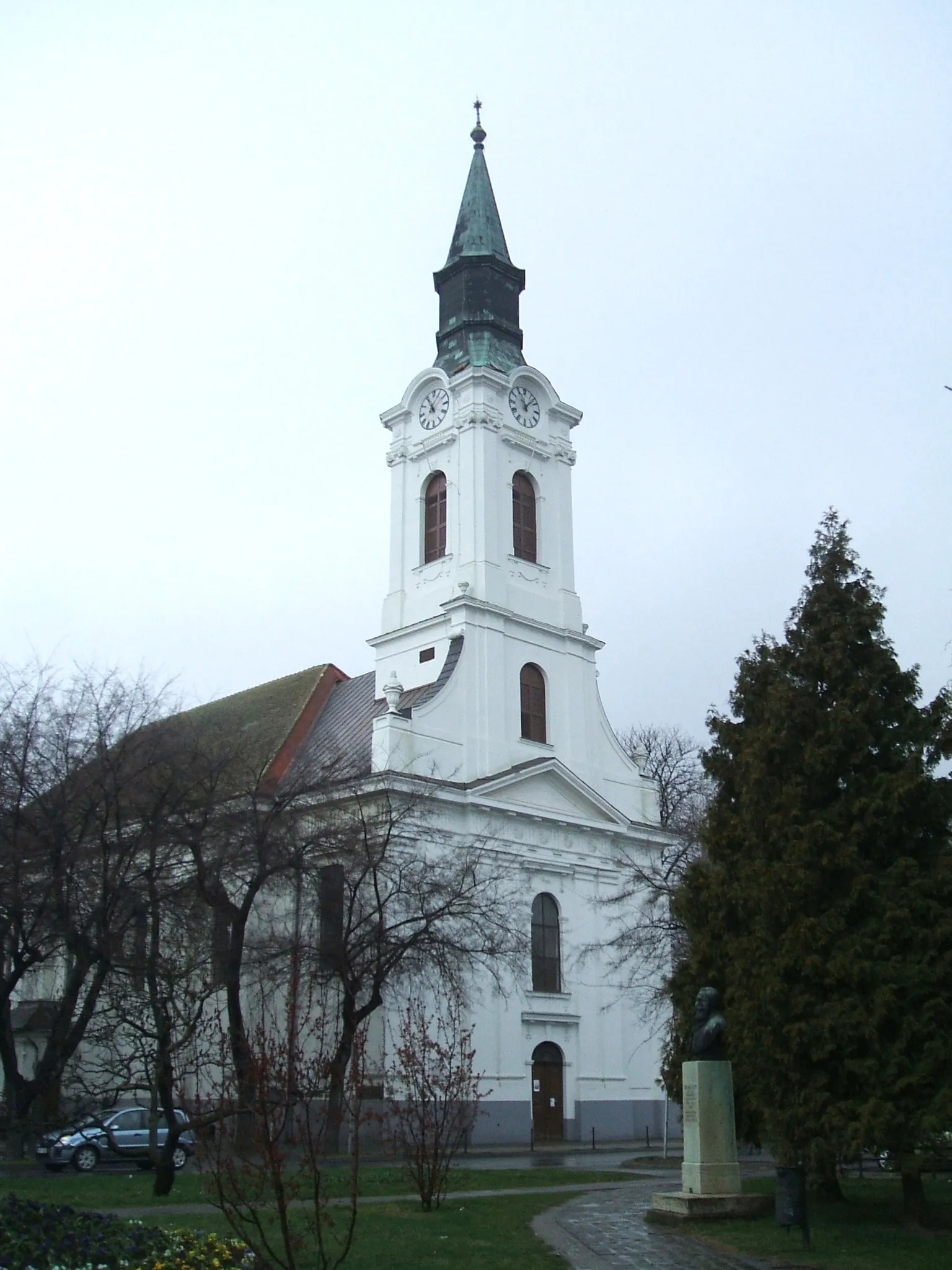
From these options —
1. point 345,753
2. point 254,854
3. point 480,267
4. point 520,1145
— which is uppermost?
point 480,267

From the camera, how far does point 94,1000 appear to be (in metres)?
24.8

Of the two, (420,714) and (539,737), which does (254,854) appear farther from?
(539,737)

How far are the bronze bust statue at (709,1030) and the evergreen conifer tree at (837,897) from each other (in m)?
0.22

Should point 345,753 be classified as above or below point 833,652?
above

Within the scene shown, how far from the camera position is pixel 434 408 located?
42.8m

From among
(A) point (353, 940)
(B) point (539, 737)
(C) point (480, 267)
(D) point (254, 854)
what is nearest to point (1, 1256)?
(D) point (254, 854)

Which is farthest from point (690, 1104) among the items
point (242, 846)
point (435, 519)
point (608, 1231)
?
point (435, 519)

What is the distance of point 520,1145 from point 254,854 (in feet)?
39.1

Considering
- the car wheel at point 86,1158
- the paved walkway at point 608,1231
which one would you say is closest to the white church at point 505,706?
the car wheel at point 86,1158

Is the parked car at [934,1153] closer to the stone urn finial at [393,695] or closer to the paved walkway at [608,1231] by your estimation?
the paved walkway at [608,1231]

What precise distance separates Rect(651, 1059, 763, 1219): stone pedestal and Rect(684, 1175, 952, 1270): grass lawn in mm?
246

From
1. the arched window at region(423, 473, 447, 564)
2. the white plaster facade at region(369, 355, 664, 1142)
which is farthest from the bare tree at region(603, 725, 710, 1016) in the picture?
the arched window at region(423, 473, 447, 564)

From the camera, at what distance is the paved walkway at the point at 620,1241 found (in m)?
12.3

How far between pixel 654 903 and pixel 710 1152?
61.2ft
